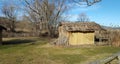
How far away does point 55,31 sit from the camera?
6159 centimetres

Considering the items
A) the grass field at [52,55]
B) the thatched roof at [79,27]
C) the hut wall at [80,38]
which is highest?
the thatched roof at [79,27]

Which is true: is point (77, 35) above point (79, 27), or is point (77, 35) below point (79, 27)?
below

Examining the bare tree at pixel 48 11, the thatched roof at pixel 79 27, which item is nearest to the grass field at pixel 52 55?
the thatched roof at pixel 79 27

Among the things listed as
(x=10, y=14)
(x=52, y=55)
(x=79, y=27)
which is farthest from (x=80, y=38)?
(x=10, y=14)

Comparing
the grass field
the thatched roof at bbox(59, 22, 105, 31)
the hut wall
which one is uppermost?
the thatched roof at bbox(59, 22, 105, 31)

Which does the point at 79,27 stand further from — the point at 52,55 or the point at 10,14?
the point at 10,14

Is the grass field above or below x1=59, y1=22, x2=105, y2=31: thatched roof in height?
below

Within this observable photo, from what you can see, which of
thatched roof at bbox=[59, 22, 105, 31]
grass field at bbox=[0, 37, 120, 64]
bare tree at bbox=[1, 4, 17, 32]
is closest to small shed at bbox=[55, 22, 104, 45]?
thatched roof at bbox=[59, 22, 105, 31]

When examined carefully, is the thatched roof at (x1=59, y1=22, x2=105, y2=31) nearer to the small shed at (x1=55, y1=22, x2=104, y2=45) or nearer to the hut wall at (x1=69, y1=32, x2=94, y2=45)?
the small shed at (x1=55, y1=22, x2=104, y2=45)

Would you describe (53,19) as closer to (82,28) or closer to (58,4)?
(58,4)

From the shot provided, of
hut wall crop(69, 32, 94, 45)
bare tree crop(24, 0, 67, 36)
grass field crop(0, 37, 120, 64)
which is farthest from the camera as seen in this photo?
bare tree crop(24, 0, 67, 36)

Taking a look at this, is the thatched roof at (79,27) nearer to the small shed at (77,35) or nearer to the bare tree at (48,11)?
the small shed at (77,35)

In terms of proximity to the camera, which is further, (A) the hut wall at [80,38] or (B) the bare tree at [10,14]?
(B) the bare tree at [10,14]

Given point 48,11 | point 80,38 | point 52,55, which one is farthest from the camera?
point 48,11
